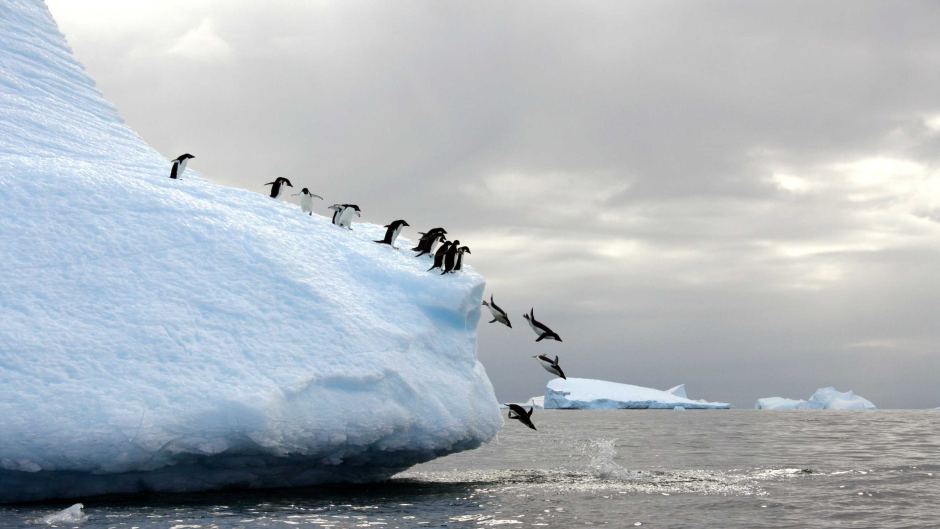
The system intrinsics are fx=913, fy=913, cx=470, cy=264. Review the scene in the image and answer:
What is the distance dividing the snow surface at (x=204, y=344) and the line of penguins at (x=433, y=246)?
1.20 feet

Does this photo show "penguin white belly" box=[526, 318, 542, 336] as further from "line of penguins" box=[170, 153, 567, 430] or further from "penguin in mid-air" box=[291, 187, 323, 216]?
"penguin in mid-air" box=[291, 187, 323, 216]

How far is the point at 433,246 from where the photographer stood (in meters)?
16.9

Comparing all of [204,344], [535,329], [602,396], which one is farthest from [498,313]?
[602,396]

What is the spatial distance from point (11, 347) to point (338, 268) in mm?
5152

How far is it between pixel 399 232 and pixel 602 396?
7362 centimetres

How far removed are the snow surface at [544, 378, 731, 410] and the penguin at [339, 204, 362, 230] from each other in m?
67.0

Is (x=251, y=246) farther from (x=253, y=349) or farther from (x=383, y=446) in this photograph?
(x=383, y=446)

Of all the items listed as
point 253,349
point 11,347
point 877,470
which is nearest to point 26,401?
point 11,347

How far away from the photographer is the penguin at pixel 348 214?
55.2 feet

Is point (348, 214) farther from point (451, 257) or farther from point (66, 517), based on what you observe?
point (66, 517)

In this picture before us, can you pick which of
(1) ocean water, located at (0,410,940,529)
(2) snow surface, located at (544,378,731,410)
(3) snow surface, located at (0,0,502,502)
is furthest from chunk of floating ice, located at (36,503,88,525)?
(2) snow surface, located at (544,378,731,410)

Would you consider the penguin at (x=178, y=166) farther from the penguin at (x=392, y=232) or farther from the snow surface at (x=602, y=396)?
the snow surface at (x=602, y=396)

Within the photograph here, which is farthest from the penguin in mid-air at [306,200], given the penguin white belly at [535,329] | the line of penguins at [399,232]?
the penguin white belly at [535,329]

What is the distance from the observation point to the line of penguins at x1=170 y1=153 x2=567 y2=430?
574 inches
